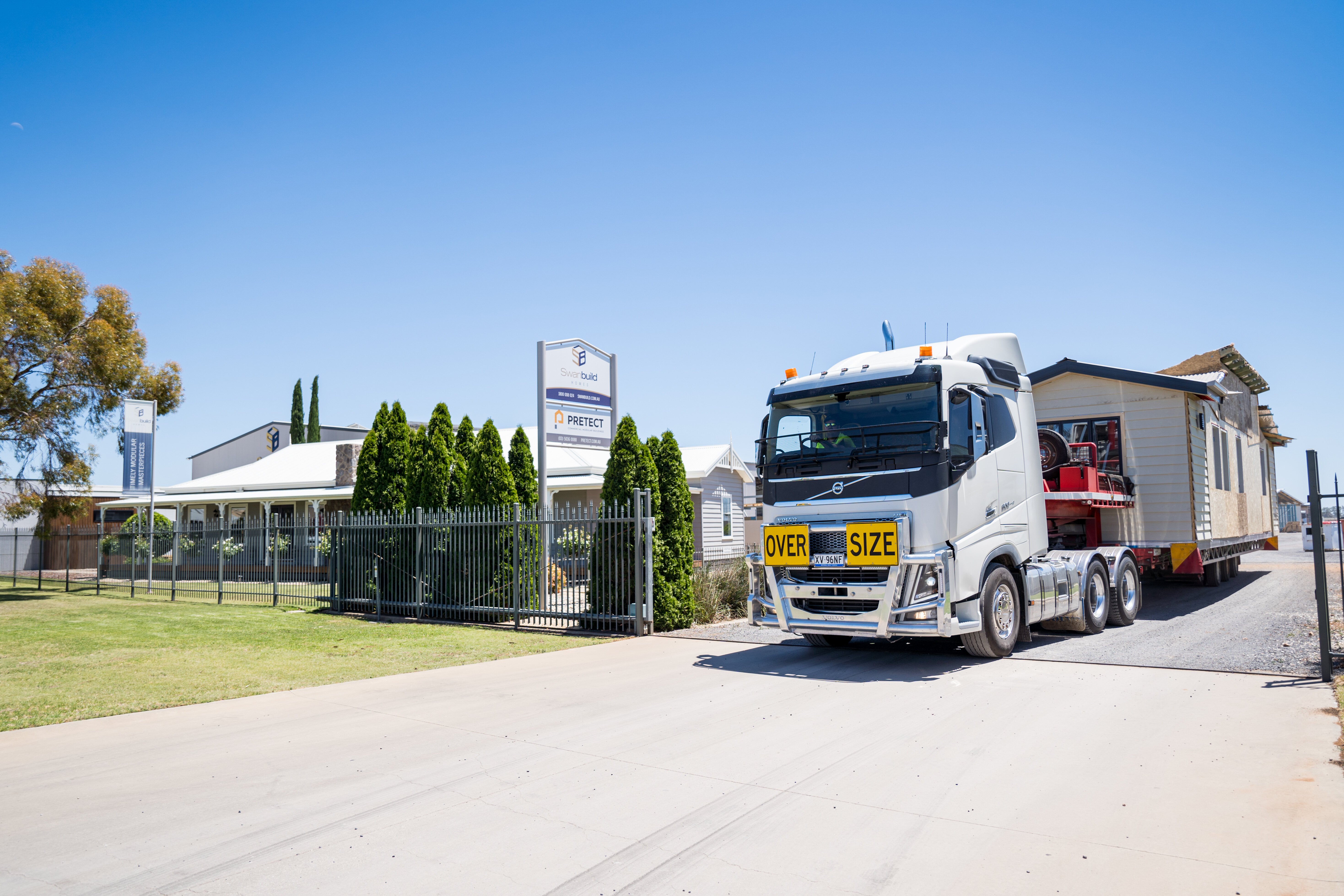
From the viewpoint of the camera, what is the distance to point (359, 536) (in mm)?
16766

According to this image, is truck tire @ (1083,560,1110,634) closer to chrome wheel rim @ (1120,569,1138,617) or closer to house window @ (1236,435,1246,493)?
chrome wheel rim @ (1120,569,1138,617)

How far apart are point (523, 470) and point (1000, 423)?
363 inches

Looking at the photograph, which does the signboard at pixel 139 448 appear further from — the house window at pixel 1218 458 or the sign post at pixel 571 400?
the house window at pixel 1218 458

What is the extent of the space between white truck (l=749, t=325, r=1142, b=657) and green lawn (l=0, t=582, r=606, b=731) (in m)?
4.25

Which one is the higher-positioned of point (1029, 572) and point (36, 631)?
point (1029, 572)

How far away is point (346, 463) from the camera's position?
31.8m

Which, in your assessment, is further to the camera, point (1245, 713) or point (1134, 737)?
point (1245, 713)

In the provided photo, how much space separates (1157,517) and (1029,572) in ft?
16.7

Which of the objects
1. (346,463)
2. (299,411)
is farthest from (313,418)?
(346,463)

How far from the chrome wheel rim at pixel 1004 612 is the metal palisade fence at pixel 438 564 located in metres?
5.08

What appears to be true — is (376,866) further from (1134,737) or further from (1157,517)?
(1157,517)

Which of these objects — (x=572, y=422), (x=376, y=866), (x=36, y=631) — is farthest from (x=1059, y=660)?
(x=36, y=631)

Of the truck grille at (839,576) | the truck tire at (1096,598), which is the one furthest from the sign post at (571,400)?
the truck tire at (1096,598)

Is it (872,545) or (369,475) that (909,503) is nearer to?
(872,545)
